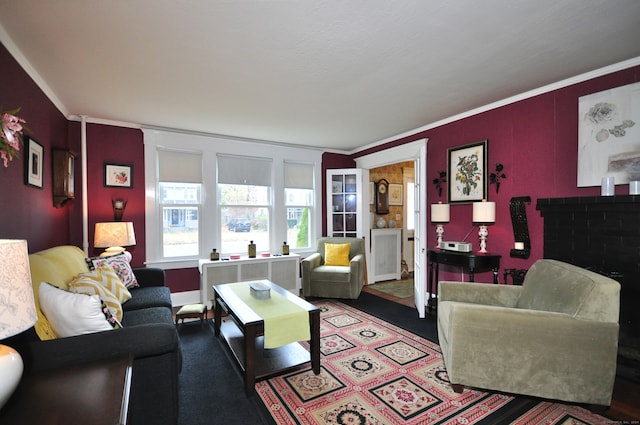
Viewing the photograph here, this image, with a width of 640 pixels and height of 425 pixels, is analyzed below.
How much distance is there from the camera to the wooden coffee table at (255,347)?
210cm

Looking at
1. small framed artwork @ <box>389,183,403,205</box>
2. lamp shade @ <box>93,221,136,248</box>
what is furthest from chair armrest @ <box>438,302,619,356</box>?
small framed artwork @ <box>389,183,403,205</box>

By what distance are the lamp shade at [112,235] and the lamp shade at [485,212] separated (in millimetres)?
3881

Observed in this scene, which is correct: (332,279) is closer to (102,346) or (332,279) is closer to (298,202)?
(298,202)

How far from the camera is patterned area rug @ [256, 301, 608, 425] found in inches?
73.0

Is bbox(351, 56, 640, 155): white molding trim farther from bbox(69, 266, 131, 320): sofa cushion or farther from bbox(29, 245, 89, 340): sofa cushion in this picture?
bbox(29, 245, 89, 340): sofa cushion

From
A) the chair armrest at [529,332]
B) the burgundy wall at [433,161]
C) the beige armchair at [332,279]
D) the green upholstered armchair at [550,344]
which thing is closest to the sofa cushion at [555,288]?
the green upholstered armchair at [550,344]

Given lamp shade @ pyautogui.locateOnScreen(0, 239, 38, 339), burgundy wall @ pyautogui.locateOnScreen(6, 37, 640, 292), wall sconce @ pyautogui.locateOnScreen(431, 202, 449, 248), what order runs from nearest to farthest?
lamp shade @ pyautogui.locateOnScreen(0, 239, 38, 339)
burgundy wall @ pyautogui.locateOnScreen(6, 37, 640, 292)
wall sconce @ pyautogui.locateOnScreen(431, 202, 449, 248)

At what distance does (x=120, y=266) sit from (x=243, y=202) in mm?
2001

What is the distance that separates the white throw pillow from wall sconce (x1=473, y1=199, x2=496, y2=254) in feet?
10.9

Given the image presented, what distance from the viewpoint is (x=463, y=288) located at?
2621 mm

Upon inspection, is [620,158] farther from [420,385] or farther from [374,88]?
[420,385]

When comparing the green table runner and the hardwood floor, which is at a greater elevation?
the green table runner

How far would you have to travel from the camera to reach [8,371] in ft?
3.13

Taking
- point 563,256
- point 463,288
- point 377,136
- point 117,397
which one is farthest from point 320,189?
point 117,397
